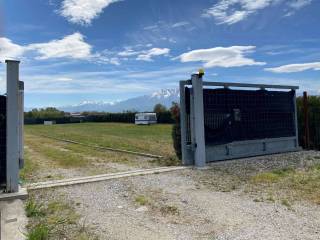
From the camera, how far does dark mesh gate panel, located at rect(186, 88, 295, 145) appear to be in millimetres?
9039

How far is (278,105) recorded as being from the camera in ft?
35.0

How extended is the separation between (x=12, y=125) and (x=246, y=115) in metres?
6.40

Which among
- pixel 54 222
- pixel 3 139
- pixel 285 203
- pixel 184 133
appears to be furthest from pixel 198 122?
pixel 54 222

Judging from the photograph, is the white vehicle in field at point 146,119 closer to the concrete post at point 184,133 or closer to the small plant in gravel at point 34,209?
the concrete post at point 184,133

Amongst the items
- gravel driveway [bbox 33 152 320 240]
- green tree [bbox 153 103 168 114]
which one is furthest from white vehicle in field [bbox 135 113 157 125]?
gravel driveway [bbox 33 152 320 240]

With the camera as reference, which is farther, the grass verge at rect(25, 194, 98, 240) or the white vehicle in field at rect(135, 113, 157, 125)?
the white vehicle in field at rect(135, 113, 157, 125)

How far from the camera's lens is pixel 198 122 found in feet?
28.1

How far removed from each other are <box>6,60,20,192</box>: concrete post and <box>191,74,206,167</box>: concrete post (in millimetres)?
4385

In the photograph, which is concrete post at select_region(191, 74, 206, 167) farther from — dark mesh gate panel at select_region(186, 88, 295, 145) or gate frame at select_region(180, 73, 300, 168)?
dark mesh gate panel at select_region(186, 88, 295, 145)

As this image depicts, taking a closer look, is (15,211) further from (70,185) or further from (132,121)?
(132,121)

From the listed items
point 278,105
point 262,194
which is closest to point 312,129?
point 278,105

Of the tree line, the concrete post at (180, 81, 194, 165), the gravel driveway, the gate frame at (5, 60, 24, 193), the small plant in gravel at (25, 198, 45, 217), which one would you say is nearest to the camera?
the gravel driveway

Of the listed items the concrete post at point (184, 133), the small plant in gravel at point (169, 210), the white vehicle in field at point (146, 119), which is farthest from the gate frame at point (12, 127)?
the white vehicle in field at point (146, 119)

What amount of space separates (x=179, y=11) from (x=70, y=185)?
7377 millimetres
